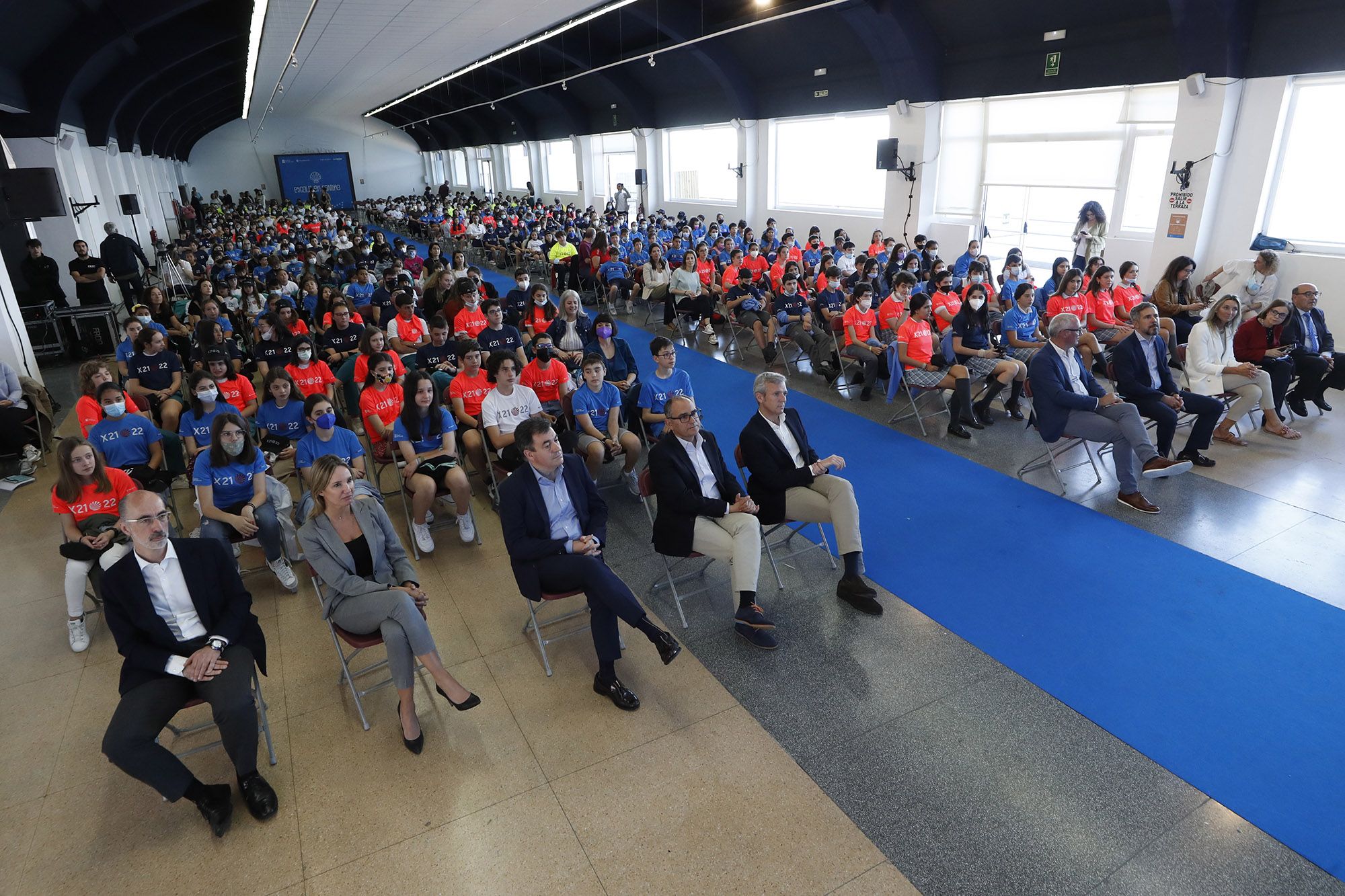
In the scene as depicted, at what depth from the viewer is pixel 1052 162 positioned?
13367 millimetres

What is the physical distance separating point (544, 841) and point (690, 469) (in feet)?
6.60

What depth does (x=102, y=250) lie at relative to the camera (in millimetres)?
12359

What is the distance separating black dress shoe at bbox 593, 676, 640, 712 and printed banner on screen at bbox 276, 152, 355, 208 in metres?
42.2

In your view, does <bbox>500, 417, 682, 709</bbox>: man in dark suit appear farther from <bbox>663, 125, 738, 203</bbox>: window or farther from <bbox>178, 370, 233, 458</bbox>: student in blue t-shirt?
<bbox>663, 125, 738, 203</bbox>: window

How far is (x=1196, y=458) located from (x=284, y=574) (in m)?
7.03

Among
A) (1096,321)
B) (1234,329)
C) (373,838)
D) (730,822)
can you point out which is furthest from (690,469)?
(1096,321)

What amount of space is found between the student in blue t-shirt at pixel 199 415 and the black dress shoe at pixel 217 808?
9.30 feet

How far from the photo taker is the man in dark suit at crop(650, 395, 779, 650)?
405 centimetres

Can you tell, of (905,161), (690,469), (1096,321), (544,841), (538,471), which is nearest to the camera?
(544,841)

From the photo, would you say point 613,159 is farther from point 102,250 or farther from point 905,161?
point 102,250

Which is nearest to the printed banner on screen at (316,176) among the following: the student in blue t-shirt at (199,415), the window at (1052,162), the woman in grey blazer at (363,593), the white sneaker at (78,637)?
Result: the window at (1052,162)

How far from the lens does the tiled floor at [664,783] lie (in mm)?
2830

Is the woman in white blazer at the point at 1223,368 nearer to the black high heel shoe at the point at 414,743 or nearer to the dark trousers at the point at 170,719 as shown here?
the black high heel shoe at the point at 414,743

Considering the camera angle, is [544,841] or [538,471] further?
[538,471]
